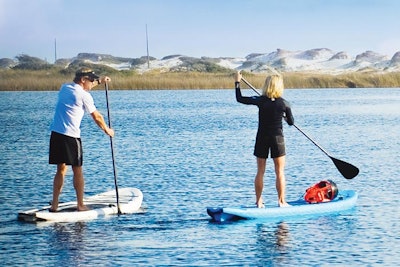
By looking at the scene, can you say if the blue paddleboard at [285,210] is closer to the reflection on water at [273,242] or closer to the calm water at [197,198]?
the calm water at [197,198]

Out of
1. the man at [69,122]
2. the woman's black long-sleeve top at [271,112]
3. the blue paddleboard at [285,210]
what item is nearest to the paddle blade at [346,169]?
the blue paddleboard at [285,210]

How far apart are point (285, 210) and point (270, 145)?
81 cm

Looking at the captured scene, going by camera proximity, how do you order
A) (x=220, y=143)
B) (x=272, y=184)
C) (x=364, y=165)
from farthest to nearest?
(x=220, y=143)
(x=364, y=165)
(x=272, y=184)

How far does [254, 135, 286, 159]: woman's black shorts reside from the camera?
12391mm

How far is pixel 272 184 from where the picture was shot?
1625 centimetres

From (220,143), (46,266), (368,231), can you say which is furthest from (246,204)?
(220,143)

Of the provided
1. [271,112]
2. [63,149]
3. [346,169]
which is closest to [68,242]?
[63,149]

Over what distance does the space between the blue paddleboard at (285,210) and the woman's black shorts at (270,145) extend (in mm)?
650

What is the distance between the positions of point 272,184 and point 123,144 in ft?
33.1

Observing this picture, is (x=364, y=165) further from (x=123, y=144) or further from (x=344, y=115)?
(x=344, y=115)

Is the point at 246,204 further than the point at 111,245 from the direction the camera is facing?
Yes

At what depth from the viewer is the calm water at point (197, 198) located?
10500 mm

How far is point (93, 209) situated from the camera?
12727 mm

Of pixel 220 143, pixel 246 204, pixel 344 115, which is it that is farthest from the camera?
pixel 344 115
